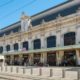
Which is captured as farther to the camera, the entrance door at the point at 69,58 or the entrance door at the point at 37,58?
the entrance door at the point at 37,58

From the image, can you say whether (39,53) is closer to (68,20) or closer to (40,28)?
(40,28)

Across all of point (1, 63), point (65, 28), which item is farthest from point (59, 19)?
point (1, 63)

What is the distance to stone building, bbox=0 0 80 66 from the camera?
4744cm

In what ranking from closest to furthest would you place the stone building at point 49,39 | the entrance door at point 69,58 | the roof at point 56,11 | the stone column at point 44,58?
the entrance door at point 69,58, the stone building at point 49,39, the roof at point 56,11, the stone column at point 44,58

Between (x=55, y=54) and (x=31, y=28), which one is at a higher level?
(x=31, y=28)

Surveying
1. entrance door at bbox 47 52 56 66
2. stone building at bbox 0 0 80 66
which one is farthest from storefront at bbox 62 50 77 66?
entrance door at bbox 47 52 56 66

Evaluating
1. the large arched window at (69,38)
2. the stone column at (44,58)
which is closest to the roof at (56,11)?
the large arched window at (69,38)

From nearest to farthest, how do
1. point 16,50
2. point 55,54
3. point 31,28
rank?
point 55,54 < point 31,28 < point 16,50

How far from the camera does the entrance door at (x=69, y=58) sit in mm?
46875

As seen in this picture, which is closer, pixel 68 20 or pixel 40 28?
pixel 68 20

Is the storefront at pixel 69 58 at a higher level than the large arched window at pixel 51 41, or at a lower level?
lower

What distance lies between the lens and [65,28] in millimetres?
49844

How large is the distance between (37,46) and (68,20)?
13675mm

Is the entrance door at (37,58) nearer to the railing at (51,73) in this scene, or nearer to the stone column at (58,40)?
the stone column at (58,40)
